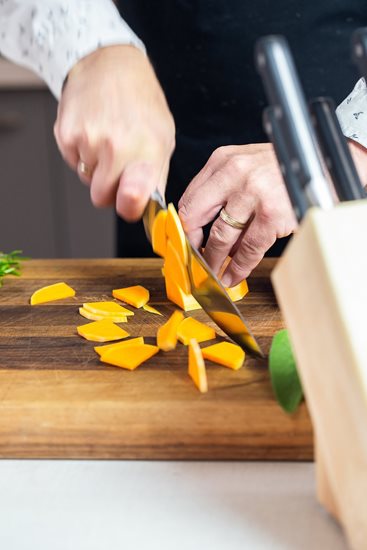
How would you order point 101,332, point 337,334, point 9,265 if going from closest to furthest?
1. point 337,334
2. point 101,332
3. point 9,265

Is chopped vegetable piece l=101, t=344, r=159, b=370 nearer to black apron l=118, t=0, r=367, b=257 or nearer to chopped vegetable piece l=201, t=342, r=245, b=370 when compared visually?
chopped vegetable piece l=201, t=342, r=245, b=370

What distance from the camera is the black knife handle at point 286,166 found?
62cm

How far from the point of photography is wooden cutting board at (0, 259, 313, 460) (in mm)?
814

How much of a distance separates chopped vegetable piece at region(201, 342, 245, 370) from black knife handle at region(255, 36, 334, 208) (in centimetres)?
37

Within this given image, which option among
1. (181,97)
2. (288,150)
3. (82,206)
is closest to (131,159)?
(288,150)

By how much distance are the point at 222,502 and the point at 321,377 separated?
20 centimetres

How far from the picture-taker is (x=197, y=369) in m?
0.90

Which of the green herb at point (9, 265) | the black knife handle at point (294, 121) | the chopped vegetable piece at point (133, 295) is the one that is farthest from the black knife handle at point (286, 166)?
the green herb at point (9, 265)

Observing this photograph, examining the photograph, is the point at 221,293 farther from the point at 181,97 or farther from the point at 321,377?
the point at 181,97

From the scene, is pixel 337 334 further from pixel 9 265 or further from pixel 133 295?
pixel 9 265

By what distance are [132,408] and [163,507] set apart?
0.16m

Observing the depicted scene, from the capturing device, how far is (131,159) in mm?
1006

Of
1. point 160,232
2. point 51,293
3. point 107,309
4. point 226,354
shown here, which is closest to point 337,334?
point 226,354

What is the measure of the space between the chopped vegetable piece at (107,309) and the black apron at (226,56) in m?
0.56
